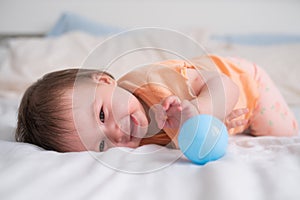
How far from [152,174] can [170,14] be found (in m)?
1.68

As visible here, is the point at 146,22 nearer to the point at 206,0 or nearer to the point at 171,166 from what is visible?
the point at 206,0

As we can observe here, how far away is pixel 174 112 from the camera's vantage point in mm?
746

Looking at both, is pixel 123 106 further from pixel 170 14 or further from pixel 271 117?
pixel 170 14

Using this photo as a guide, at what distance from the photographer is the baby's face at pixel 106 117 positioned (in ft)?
2.52

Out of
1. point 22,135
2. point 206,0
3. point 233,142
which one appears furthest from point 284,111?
point 206,0

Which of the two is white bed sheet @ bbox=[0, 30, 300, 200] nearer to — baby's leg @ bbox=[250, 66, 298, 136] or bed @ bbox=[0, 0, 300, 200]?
bed @ bbox=[0, 0, 300, 200]

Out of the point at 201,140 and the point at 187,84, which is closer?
the point at 201,140

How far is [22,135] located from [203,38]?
3.70 ft

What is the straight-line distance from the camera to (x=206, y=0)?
217 cm

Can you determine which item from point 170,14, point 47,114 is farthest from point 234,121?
point 170,14

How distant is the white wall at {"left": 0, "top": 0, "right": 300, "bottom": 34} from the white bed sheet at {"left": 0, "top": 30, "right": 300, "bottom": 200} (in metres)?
1.48

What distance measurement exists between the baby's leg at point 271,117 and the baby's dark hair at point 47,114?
0.50 meters

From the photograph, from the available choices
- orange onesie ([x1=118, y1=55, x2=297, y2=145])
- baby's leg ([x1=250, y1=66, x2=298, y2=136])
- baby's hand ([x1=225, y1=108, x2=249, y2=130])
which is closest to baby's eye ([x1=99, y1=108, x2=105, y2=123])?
orange onesie ([x1=118, y1=55, x2=297, y2=145])

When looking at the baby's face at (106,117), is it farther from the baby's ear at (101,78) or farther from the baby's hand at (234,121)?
the baby's hand at (234,121)
